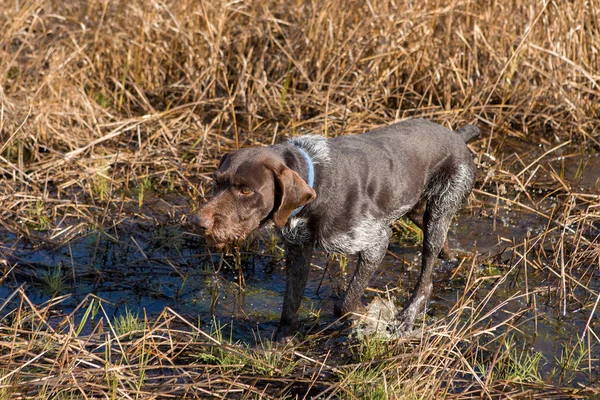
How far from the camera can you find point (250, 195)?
172 inches

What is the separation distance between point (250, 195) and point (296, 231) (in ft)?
1.71

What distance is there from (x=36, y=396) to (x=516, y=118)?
5.71 metres

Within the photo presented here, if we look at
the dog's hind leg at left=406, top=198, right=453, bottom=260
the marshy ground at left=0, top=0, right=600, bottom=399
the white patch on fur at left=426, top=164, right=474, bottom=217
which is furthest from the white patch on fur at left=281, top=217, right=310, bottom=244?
the dog's hind leg at left=406, top=198, right=453, bottom=260

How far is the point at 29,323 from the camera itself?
492 centimetres

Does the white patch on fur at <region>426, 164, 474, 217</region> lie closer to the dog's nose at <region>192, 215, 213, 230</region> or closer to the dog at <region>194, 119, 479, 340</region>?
the dog at <region>194, 119, 479, 340</region>

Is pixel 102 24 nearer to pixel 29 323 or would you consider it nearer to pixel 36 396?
pixel 29 323

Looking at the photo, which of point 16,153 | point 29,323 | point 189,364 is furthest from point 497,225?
point 16,153

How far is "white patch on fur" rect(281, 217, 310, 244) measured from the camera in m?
4.74

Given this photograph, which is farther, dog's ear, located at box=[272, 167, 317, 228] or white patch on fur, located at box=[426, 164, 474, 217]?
white patch on fur, located at box=[426, 164, 474, 217]

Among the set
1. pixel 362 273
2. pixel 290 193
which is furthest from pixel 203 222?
pixel 362 273

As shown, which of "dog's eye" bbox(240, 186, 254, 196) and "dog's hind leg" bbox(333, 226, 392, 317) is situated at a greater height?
"dog's eye" bbox(240, 186, 254, 196)

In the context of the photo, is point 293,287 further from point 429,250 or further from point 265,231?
point 265,231

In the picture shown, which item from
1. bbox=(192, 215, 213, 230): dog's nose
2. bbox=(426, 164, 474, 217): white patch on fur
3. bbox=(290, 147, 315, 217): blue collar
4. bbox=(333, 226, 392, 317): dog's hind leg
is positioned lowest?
bbox=(333, 226, 392, 317): dog's hind leg

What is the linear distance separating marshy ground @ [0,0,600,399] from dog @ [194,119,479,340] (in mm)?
301
